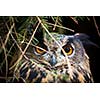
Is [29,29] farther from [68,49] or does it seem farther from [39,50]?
[68,49]

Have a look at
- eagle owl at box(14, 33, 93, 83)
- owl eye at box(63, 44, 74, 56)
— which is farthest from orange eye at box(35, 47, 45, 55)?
owl eye at box(63, 44, 74, 56)

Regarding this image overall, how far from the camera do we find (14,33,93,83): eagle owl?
1628 millimetres

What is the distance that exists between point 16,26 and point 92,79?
77cm

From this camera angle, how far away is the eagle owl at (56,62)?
163 cm

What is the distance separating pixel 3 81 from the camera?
64.1 inches

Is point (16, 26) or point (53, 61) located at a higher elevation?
point (16, 26)

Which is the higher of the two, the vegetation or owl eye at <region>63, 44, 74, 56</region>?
the vegetation

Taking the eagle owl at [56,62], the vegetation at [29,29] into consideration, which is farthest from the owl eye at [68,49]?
the vegetation at [29,29]

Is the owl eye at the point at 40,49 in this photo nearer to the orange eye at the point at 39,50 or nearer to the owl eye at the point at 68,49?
the orange eye at the point at 39,50

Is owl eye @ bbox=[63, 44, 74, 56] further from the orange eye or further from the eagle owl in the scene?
the orange eye

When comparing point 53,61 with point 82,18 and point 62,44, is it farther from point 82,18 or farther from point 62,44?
point 82,18
